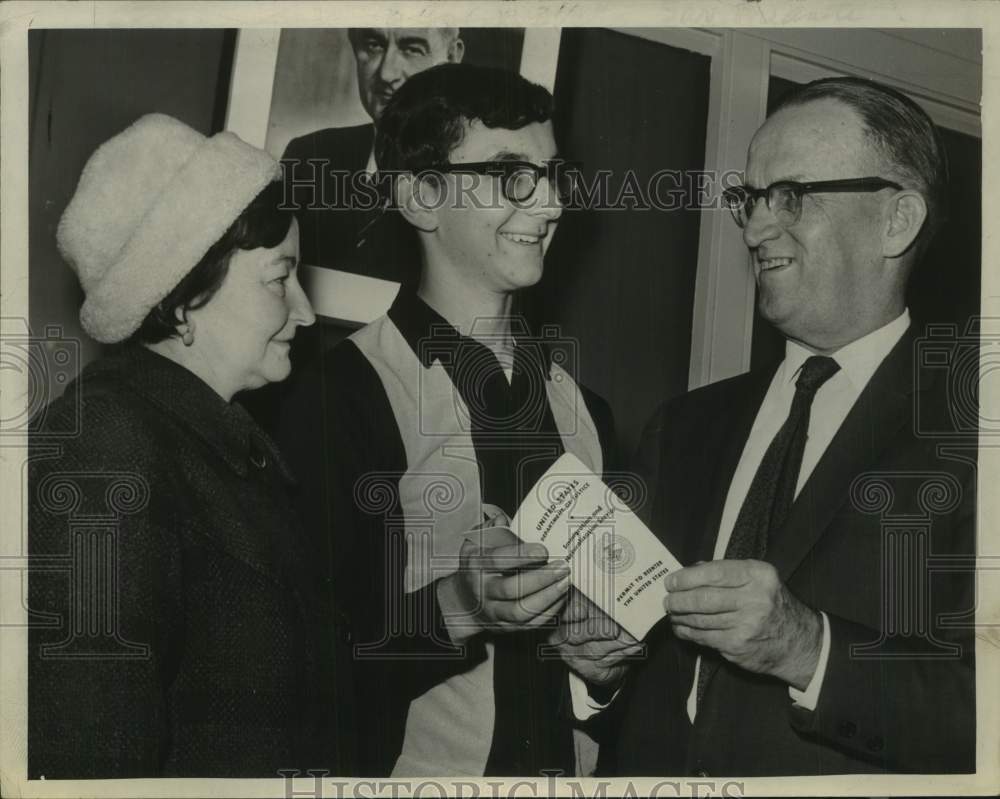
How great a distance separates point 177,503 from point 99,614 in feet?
0.86

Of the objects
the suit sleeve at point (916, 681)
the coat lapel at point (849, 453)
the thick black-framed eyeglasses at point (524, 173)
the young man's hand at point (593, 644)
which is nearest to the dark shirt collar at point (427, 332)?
the thick black-framed eyeglasses at point (524, 173)

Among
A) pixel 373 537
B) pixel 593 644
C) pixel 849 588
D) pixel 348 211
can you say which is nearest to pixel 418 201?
pixel 348 211

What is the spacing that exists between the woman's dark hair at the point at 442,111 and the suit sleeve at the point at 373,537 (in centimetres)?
38

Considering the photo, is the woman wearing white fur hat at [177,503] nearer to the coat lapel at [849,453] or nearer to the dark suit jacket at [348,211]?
the dark suit jacket at [348,211]

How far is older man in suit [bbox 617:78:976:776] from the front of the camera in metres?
1.89

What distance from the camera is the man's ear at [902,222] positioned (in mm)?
1919

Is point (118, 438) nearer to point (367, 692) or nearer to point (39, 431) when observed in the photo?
point (39, 431)

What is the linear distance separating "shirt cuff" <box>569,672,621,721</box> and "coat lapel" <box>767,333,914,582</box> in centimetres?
39

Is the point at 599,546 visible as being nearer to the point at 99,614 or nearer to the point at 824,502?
the point at 824,502

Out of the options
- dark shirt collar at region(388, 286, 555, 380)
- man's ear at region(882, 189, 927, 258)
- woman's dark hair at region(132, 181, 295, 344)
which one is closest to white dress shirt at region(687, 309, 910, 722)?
man's ear at region(882, 189, 927, 258)

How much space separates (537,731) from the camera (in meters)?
1.94

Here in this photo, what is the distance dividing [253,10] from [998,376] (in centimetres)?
150

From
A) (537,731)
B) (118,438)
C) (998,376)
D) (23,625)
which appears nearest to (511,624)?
(537,731)

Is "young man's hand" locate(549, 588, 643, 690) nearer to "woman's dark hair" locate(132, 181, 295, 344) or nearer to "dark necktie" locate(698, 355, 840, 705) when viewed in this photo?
"dark necktie" locate(698, 355, 840, 705)
